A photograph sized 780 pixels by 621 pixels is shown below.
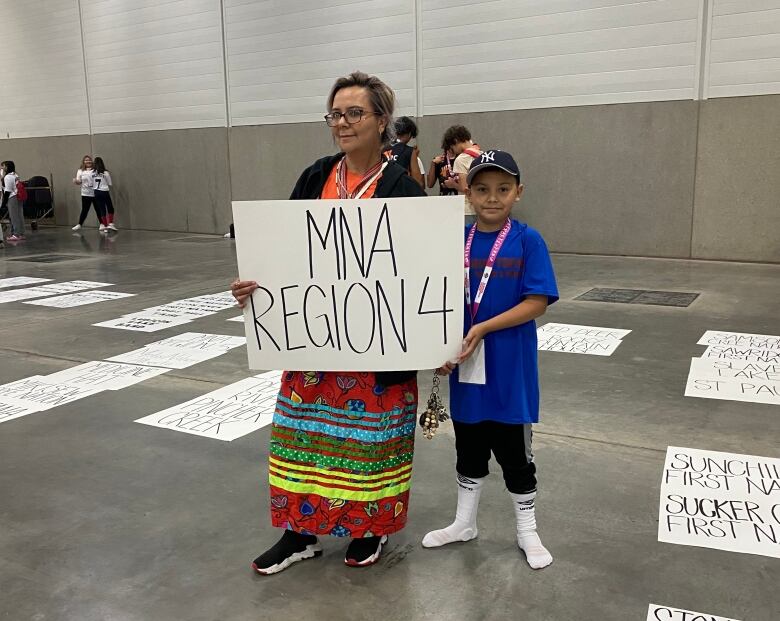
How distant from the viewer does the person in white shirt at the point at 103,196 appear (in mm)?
15383

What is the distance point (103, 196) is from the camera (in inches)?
614

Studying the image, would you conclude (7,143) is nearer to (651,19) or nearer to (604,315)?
(651,19)

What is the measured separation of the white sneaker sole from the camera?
2416mm

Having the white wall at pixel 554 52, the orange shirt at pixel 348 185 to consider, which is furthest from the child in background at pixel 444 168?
the orange shirt at pixel 348 185

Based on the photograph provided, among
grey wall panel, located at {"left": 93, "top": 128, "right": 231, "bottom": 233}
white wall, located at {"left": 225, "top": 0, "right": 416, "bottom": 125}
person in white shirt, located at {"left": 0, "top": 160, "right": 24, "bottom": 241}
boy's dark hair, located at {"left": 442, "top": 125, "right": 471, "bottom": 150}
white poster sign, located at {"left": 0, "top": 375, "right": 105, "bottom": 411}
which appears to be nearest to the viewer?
white poster sign, located at {"left": 0, "top": 375, "right": 105, "bottom": 411}

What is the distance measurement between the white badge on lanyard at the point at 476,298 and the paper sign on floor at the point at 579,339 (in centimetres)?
296

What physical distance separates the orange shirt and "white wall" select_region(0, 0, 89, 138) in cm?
1635

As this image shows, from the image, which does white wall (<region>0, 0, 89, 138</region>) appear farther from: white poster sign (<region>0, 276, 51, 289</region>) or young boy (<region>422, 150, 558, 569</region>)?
young boy (<region>422, 150, 558, 569</region>)

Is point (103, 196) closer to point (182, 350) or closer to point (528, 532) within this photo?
point (182, 350)

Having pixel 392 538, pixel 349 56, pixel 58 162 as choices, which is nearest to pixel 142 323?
pixel 392 538

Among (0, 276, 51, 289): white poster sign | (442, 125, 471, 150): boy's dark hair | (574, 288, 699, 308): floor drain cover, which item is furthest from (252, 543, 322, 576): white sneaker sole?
(0, 276, 51, 289): white poster sign

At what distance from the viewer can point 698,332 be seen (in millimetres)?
5605

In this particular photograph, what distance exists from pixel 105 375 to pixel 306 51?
9.48 m

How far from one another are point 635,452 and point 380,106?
208 centimetres
